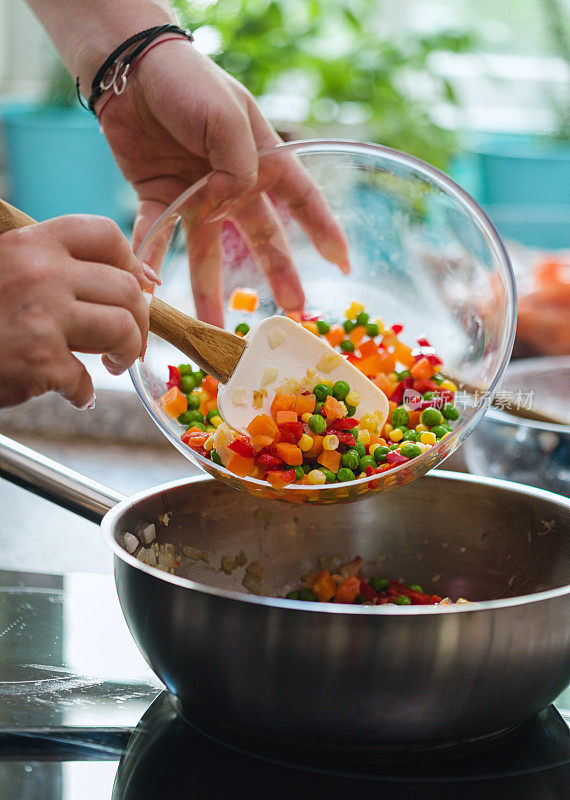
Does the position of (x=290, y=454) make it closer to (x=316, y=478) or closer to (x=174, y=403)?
(x=316, y=478)

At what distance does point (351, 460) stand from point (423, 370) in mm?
181

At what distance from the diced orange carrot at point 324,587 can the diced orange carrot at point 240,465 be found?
0.16m

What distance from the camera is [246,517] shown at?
946mm

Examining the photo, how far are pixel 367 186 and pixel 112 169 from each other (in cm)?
192

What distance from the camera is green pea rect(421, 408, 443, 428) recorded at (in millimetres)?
923

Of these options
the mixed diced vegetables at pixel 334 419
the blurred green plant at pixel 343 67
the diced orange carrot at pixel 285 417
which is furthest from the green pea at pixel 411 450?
the blurred green plant at pixel 343 67

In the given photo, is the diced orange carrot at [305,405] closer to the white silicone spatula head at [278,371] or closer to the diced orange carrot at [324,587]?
the white silicone spatula head at [278,371]

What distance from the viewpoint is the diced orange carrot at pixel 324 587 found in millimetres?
940

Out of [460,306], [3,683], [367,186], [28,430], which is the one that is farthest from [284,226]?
[28,430]

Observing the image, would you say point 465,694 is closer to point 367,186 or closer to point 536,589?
point 536,589

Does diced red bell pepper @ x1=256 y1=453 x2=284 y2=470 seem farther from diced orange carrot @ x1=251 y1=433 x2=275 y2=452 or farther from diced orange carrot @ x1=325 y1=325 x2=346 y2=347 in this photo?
diced orange carrot @ x1=325 y1=325 x2=346 y2=347

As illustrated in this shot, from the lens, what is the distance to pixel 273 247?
1.06 metres

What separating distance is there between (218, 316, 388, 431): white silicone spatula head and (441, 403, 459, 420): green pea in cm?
6

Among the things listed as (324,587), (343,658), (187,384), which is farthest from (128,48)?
(343,658)
